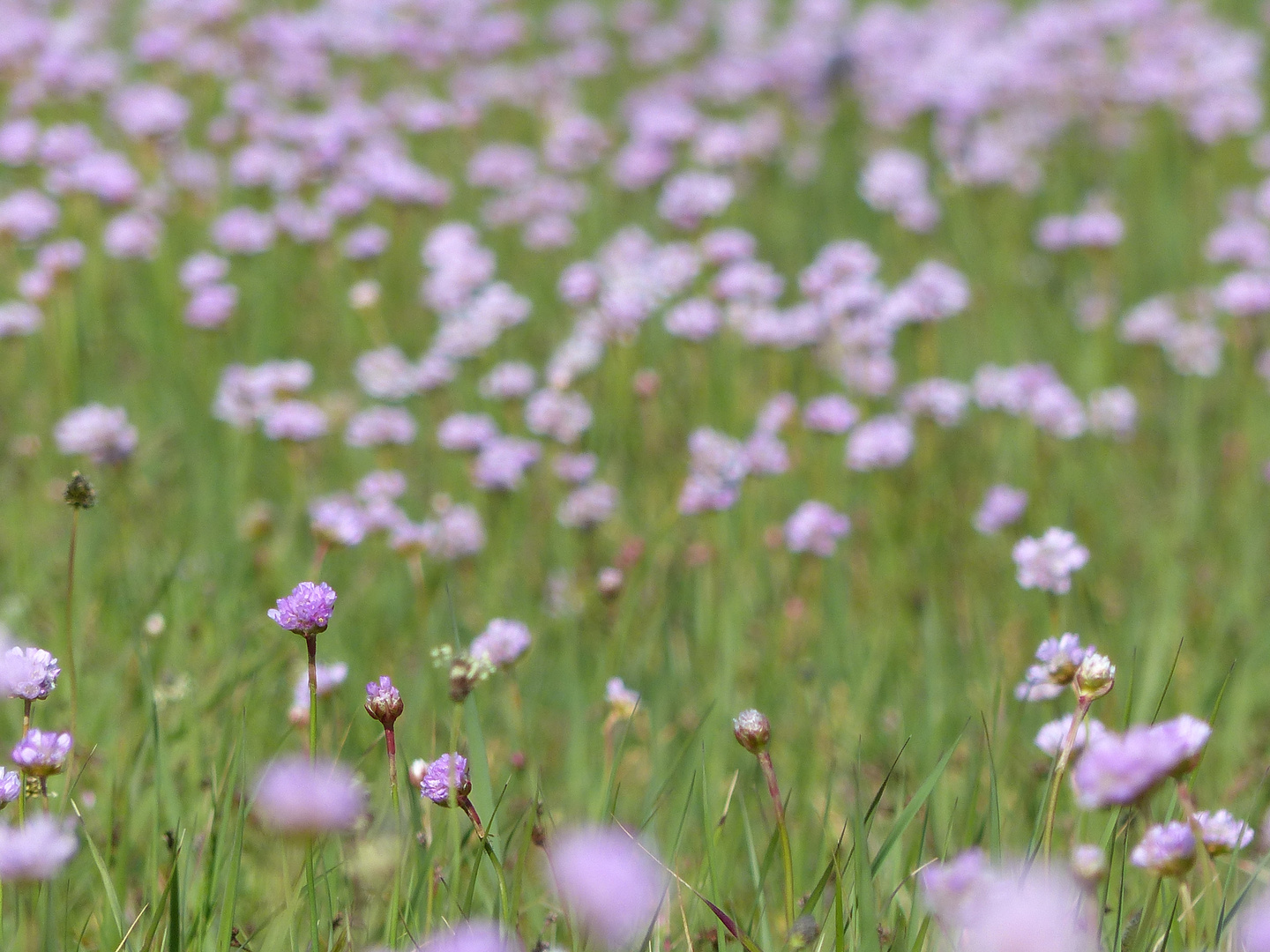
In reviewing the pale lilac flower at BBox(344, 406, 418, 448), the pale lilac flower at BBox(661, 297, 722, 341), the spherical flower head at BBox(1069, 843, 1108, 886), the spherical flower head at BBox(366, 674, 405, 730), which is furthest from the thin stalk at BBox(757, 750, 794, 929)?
the pale lilac flower at BBox(661, 297, 722, 341)

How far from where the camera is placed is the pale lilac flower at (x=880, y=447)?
11.2 ft

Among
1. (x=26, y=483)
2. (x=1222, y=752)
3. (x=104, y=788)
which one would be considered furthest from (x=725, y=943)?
(x=26, y=483)

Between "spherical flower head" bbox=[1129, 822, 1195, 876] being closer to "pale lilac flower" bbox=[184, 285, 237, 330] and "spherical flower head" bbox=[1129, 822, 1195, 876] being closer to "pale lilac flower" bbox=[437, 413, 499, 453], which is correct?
"pale lilac flower" bbox=[437, 413, 499, 453]

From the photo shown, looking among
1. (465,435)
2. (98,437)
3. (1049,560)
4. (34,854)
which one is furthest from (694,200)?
(34,854)

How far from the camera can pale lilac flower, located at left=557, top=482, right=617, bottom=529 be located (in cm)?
319

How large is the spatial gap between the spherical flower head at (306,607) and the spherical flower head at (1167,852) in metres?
0.91

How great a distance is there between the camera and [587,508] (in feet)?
10.5

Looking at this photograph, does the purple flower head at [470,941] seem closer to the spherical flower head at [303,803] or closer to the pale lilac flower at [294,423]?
the spherical flower head at [303,803]

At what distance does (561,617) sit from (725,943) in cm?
163

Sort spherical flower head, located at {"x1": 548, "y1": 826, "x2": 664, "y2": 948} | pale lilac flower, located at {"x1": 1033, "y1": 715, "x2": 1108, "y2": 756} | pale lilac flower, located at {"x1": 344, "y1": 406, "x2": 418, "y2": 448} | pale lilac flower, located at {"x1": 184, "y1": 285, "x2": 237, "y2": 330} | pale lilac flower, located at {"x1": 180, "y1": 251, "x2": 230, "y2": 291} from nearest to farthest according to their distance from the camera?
spherical flower head, located at {"x1": 548, "y1": 826, "x2": 664, "y2": 948} → pale lilac flower, located at {"x1": 1033, "y1": 715, "x2": 1108, "y2": 756} → pale lilac flower, located at {"x1": 344, "y1": 406, "x2": 418, "y2": 448} → pale lilac flower, located at {"x1": 184, "y1": 285, "x2": 237, "y2": 330} → pale lilac flower, located at {"x1": 180, "y1": 251, "x2": 230, "y2": 291}

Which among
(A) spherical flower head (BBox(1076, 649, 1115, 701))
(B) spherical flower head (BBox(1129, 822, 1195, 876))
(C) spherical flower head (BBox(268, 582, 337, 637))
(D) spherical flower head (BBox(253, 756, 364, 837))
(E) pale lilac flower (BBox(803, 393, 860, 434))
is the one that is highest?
(D) spherical flower head (BBox(253, 756, 364, 837))

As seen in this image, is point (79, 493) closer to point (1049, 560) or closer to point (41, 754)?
point (41, 754)

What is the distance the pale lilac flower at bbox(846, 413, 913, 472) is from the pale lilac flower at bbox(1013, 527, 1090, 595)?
1.30 metres

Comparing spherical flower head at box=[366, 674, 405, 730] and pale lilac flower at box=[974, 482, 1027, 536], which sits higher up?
spherical flower head at box=[366, 674, 405, 730]
